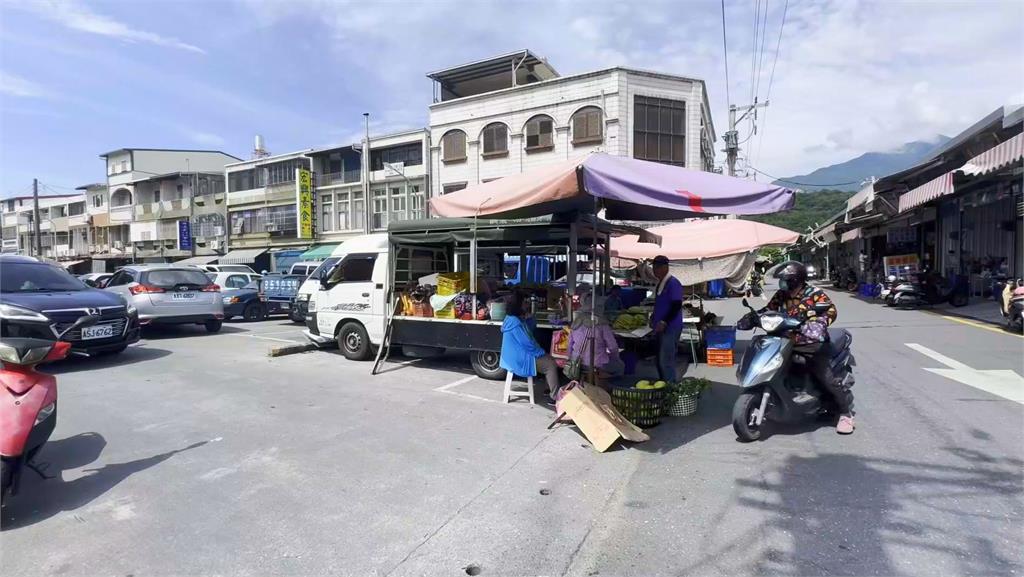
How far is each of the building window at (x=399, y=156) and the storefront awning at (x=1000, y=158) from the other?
2615cm

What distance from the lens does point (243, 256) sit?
128ft

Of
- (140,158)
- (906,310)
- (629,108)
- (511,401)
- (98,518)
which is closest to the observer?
(98,518)

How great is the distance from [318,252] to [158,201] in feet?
73.1

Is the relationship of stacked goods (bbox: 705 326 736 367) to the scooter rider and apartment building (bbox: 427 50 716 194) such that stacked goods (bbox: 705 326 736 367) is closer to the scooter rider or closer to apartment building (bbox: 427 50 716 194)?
the scooter rider

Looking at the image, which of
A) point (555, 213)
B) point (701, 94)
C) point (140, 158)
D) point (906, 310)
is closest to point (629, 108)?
point (701, 94)

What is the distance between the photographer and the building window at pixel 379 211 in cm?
3412

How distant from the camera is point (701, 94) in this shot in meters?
26.0

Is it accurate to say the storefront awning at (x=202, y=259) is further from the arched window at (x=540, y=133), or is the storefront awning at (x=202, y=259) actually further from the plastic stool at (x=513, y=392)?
the plastic stool at (x=513, y=392)

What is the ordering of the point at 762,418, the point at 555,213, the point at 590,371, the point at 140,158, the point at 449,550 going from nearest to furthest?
the point at 449,550 → the point at 762,418 → the point at 590,371 → the point at 555,213 → the point at 140,158

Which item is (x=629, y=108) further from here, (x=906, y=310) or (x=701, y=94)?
(x=906, y=310)

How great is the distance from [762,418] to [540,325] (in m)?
2.95

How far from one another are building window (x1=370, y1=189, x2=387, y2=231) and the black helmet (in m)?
31.1

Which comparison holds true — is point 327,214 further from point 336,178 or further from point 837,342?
point 837,342

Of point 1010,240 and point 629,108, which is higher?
point 629,108
